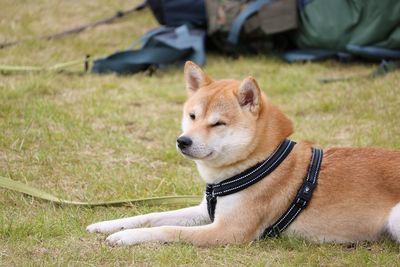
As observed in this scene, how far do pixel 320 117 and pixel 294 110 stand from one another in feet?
0.96

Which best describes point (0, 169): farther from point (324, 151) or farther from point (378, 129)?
point (378, 129)

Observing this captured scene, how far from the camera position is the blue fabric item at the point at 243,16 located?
7.94 m

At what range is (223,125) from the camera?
12.5 feet

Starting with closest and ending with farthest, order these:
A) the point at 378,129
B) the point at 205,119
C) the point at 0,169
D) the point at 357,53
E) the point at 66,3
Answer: the point at 205,119 < the point at 0,169 < the point at 378,129 < the point at 357,53 < the point at 66,3

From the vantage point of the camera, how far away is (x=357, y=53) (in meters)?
7.80

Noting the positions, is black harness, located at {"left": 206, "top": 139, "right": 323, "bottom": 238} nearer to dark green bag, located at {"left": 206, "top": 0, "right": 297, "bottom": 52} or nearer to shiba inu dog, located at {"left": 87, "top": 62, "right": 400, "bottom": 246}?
shiba inu dog, located at {"left": 87, "top": 62, "right": 400, "bottom": 246}

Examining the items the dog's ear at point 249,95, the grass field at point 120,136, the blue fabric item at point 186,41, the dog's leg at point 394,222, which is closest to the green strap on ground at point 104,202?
the grass field at point 120,136

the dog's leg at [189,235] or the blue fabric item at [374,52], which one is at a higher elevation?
the dog's leg at [189,235]

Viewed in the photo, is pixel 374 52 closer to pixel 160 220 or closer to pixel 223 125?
pixel 223 125

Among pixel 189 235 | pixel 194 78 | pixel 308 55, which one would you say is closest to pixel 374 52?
pixel 308 55

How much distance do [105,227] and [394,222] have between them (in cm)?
160

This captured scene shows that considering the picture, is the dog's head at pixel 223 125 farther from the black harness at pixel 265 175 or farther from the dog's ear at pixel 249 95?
the black harness at pixel 265 175

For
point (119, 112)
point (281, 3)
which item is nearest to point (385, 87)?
point (281, 3)

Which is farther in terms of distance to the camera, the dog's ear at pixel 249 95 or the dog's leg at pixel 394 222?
the dog's ear at pixel 249 95
